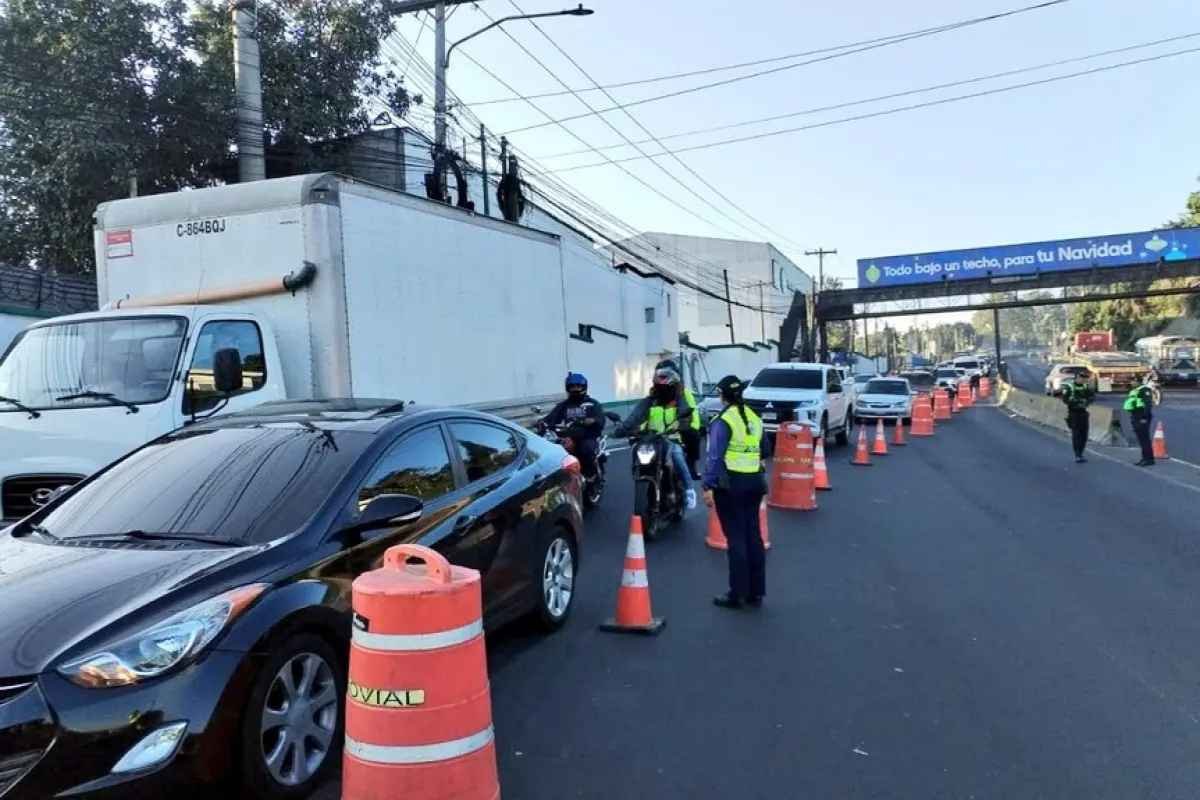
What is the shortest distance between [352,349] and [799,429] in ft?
17.4

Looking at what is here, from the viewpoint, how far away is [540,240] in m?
12.2

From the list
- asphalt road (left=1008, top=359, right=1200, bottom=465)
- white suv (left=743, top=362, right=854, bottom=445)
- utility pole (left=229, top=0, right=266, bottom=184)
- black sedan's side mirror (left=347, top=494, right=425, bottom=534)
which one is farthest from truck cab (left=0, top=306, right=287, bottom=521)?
asphalt road (left=1008, top=359, right=1200, bottom=465)

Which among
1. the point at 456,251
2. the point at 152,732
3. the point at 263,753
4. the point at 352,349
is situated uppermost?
the point at 456,251

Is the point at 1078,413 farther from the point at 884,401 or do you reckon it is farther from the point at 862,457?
the point at 884,401

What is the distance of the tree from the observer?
57.8 ft

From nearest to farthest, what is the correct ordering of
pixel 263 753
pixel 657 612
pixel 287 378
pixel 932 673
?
pixel 263 753
pixel 932 673
pixel 657 612
pixel 287 378

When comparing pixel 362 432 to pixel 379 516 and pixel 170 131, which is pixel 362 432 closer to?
pixel 379 516

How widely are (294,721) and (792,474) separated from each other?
27.2 feet

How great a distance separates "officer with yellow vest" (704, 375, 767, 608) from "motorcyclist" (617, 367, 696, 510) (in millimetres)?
2679

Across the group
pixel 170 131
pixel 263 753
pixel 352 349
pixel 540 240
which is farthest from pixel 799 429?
pixel 170 131

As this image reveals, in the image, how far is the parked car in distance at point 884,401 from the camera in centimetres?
2575

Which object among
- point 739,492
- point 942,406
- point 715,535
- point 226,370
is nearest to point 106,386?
point 226,370

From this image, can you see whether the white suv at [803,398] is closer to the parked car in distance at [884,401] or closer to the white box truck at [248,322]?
the parked car in distance at [884,401]

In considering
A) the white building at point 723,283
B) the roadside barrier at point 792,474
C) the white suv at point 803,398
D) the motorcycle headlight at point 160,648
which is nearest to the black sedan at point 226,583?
the motorcycle headlight at point 160,648
